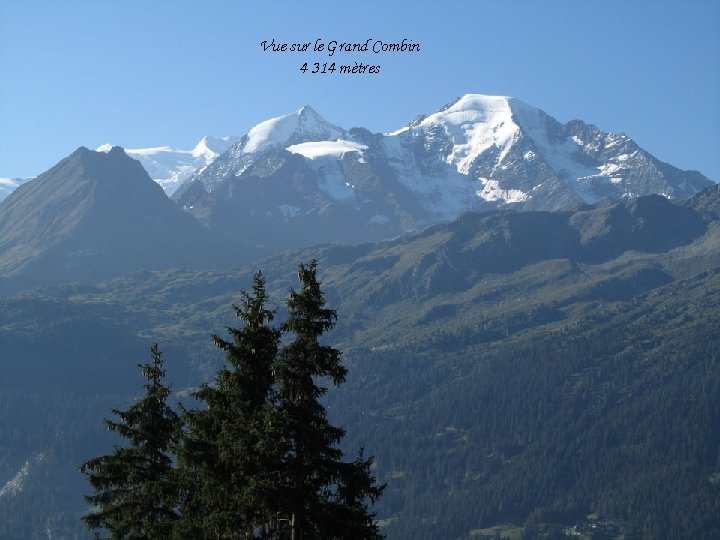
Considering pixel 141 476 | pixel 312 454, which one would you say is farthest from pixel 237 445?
pixel 141 476

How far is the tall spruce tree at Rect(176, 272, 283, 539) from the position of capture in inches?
1614

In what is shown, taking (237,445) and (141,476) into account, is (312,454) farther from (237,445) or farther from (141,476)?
(141,476)

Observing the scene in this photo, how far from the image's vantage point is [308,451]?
41.3 meters

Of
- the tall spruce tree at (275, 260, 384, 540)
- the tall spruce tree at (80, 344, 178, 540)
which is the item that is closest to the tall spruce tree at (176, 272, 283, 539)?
the tall spruce tree at (275, 260, 384, 540)

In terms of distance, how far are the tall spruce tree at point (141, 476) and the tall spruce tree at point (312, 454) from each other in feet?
21.5

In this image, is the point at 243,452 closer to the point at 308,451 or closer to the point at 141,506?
the point at 308,451

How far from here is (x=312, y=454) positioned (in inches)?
1630

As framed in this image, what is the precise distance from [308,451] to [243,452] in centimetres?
231

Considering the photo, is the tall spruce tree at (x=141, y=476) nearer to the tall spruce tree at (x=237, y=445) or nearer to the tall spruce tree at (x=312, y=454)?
the tall spruce tree at (x=237, y=445)

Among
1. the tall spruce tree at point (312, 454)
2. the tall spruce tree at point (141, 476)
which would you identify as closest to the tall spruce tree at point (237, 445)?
the tall spruce tree at point (312, 454)

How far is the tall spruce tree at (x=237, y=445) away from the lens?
41000 millimetres

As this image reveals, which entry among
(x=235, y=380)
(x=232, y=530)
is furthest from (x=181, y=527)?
(x=235, y=380)

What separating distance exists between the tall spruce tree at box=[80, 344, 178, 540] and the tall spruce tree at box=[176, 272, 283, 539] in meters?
1.40

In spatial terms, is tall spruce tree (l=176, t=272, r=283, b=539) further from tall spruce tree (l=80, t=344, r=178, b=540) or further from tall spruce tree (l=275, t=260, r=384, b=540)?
tall spruce tree (l=80, t=344, r=178, b=540)
